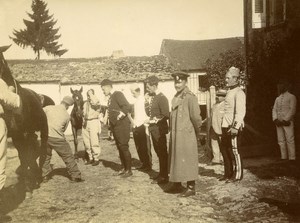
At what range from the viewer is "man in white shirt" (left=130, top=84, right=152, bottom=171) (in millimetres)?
8914

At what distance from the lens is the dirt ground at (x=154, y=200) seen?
545 centimetres

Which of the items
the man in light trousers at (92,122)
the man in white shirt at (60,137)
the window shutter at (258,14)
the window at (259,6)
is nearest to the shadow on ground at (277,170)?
the man in white shirt at (60,137)

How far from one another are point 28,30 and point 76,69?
20.9m

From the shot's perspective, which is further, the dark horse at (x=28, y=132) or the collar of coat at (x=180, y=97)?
the collar of coat at (x=180, y=97)

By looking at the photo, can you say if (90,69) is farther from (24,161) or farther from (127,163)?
(24,161)

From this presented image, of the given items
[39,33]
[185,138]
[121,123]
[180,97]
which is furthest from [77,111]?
[185,138]

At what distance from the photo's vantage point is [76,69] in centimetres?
2825

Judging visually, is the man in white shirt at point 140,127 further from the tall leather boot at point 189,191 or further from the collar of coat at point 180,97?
the tall leather boot at point 189,191

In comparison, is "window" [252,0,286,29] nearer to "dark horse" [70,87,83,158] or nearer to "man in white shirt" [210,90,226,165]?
"man in white shirt" [210,90,226,165]

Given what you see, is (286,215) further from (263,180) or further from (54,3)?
(54,3)

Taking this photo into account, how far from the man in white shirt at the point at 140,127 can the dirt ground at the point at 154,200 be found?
595 millimetres

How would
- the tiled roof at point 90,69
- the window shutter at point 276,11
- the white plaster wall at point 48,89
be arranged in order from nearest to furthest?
the window shutter at point 276,11 < the white plaster wall at point 48,89 < the tiled roof at point 90,69

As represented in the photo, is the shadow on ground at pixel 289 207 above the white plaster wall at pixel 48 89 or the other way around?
the other way around

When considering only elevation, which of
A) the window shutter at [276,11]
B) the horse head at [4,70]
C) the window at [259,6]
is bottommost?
the horse head at [4,70]
